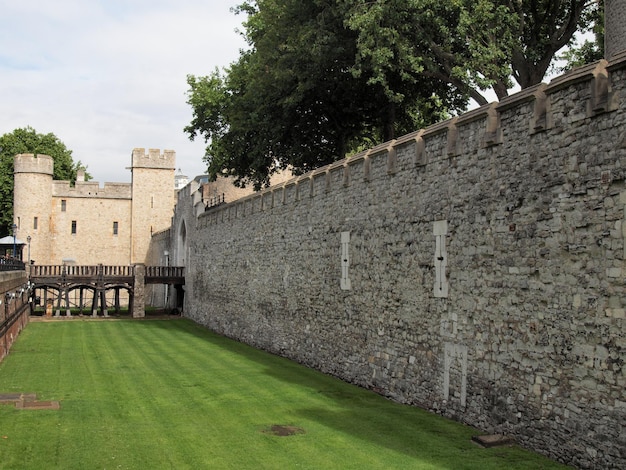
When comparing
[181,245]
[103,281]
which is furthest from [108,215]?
[103,281]

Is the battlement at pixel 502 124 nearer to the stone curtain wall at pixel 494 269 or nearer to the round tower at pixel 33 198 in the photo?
the stone curtain wall at pixel 494 269

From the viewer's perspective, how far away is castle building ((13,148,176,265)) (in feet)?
171

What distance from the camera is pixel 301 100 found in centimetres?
2702

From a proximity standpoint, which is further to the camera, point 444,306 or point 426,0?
point 426,0

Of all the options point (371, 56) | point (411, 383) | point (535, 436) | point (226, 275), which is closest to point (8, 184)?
point (226, 275)

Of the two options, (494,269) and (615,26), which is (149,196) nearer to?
(615,26)

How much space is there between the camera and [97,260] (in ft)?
173

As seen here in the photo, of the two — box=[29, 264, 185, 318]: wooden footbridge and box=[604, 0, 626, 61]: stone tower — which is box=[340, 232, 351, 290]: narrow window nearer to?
box=[604, 0, 626, 61]: stone tower

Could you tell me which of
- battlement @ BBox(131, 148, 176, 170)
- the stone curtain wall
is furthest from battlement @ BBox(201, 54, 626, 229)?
battlement @ BBox(131, 148, 176, 170)

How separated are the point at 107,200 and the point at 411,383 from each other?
4433 cm

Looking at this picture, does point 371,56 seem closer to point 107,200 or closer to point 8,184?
point 107,200

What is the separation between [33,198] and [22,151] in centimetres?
714

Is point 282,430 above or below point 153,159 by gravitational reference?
below

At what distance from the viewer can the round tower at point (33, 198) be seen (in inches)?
2000
